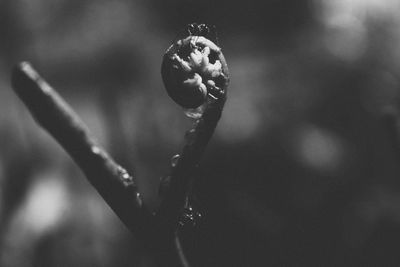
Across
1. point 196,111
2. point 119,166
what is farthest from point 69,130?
point 196,111

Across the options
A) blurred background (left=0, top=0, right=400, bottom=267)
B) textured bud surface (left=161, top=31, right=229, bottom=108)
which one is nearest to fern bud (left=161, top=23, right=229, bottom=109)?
textured bud surface (left=161, top=31, right=229, bottom=108)

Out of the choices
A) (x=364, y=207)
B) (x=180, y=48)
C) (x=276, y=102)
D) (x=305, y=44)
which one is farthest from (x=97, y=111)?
(x=180, y=48)

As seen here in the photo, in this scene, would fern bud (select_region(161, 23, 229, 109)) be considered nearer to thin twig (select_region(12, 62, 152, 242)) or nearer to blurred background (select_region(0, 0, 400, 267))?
thin twig (select_region(12, 62, 152, 242))

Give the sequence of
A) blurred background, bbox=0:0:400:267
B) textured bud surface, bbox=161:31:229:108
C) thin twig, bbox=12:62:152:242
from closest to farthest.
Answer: thin twig, bbox=12:62:152:242 → textured bud surface, bbox=161:31:229:108 → blurred background, bbox=0:0:400:267

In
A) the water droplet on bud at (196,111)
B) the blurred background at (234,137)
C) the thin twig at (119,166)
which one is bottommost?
the thin twig at (119,166)

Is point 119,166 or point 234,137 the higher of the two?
point 234,137

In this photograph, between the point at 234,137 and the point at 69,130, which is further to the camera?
the point at 234,137

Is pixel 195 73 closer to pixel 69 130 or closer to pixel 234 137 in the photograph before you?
pixel 69 130

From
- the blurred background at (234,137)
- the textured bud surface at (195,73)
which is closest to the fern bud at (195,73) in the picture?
the textured bud surface at (195,73)

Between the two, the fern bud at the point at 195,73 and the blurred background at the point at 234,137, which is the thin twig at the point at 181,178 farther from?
the blurred background at the point at 234,137
